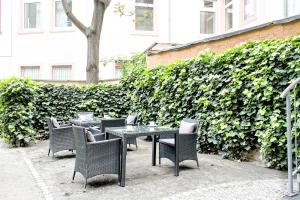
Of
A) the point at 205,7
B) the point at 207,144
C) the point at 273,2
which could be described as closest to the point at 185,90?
the point at 207,144

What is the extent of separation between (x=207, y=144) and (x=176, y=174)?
216 centimetres

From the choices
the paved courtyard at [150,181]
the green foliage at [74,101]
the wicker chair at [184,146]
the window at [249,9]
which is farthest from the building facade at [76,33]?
the wicker chair at [184,146]

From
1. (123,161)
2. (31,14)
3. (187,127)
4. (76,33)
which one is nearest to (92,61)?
(76,33)

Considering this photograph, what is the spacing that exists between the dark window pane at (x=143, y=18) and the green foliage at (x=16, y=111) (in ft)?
23.9

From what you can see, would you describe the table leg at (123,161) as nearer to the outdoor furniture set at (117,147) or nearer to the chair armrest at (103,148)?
the outdoor furniture set at (117,147)

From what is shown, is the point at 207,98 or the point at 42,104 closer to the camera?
the point at 207,98

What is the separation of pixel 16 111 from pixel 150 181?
5.42 meters

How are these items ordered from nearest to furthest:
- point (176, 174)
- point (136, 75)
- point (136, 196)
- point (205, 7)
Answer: point (136, 196) < point (176, 174) < point (136, 75) < point (205, 7)

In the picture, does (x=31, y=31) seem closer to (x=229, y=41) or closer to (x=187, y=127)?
(x=229, y=41)

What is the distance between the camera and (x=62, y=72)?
15094 millimetres

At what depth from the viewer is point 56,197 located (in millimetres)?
4555

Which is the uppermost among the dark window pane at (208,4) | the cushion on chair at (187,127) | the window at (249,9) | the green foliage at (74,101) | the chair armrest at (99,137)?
the dark window pane at (208,4)

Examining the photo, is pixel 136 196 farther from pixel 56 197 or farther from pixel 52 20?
pixel 52 20

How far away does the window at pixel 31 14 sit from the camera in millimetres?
15422
